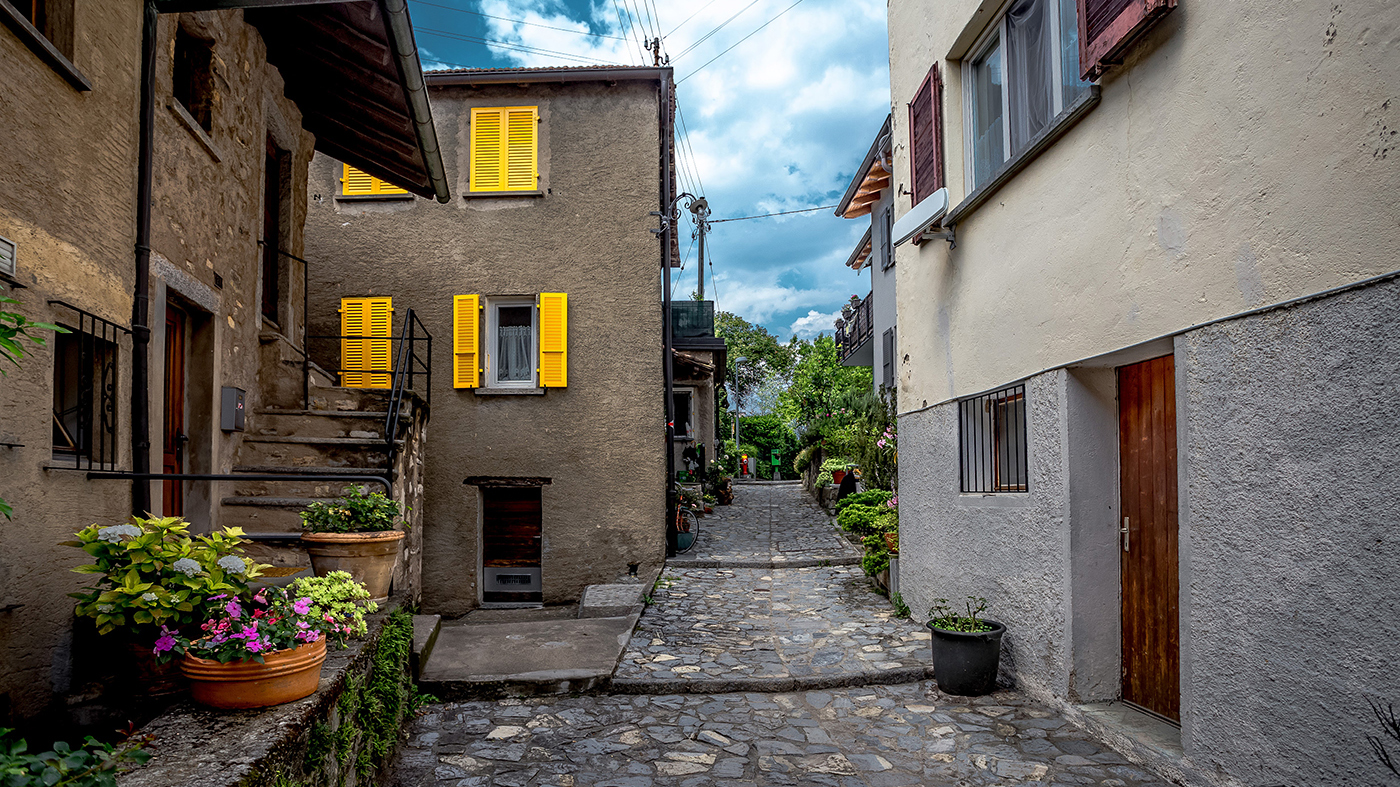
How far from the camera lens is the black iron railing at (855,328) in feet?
61.1

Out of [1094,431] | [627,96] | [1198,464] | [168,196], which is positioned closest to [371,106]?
[168,196]

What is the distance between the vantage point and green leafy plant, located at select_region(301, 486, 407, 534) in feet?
14.9

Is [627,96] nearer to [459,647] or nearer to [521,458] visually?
[521,458]

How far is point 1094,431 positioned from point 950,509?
203 cm

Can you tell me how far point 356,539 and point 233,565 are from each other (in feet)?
3.77

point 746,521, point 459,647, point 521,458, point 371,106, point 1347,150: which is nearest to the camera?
point 1347,150

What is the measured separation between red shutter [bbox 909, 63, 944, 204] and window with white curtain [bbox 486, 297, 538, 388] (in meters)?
5.22

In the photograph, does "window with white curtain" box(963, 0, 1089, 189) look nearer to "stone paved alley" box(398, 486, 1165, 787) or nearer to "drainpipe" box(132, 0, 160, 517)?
"stone paved alley" box(398, 486, 1165, 787)

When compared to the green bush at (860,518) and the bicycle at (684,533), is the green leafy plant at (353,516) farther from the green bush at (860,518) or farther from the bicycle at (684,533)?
the bicycle at (684,533)

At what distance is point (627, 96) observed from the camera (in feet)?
34.2

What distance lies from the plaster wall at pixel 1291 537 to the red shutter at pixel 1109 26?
4.77 ft

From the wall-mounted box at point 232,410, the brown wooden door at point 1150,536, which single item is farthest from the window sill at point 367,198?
the brown wooden door at point 1150,536

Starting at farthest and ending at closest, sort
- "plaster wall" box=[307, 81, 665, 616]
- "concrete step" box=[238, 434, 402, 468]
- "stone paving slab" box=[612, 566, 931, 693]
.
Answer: "plaster wall" box=[307, 81, 665, 616], "concrete step" box=[238, 434, 402, 468], "stone paving slab" box=[612, 566, 931, 693]

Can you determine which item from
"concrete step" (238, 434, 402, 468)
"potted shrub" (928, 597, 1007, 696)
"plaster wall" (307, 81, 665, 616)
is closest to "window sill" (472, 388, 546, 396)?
"plaster wall" (307, 81, 665, 616)
